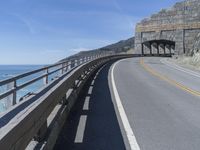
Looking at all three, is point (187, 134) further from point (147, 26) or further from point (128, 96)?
point (147, 26)

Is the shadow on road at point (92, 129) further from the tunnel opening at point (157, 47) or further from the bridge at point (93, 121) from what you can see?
the tunnel opening at point (157, 47)

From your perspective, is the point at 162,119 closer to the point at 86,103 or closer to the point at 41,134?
the point at 86,103

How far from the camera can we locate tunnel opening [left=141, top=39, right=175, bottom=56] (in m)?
95.5

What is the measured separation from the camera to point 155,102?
44.3 feet

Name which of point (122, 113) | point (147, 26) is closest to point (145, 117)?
point (122, 113)

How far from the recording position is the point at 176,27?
85188 mm

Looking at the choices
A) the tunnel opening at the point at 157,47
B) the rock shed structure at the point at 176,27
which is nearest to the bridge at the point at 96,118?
the rock shed structure at the point at 176,27

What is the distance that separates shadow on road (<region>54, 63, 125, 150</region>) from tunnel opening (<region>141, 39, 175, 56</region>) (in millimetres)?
80832

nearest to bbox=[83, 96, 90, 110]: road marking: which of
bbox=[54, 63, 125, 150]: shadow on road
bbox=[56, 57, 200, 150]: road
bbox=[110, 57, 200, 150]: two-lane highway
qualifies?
bbox=[54, 63, 125, 150]: shadow on road

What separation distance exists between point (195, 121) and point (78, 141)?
3826 mm

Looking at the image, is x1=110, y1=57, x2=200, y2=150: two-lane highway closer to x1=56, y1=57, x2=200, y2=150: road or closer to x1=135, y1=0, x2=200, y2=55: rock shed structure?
x1=56, y1=57, x2=200, y2=150: road

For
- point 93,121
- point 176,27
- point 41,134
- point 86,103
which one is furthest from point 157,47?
point 41,134

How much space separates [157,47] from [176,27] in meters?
19.0

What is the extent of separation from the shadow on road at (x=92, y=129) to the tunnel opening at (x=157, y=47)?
8083cm
